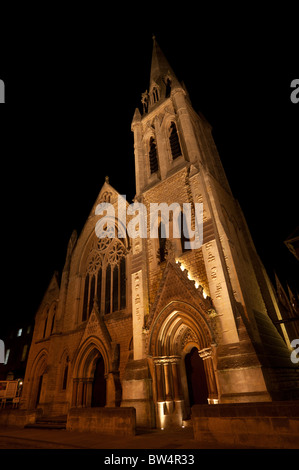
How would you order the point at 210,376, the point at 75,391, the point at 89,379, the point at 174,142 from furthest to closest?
1. the point at 174,142
2. the point at 89,379
3. the point at 75,391
4. the point at 210,376

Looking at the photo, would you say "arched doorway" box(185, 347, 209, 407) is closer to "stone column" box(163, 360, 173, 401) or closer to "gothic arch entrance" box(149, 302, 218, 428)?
"gothic arch entrance" box(149, 302, 218, 428)

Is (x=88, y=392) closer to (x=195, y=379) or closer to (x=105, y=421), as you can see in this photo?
(x=195, y=379)

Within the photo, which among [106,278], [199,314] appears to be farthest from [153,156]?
[199,314]

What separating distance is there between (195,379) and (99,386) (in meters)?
6.72

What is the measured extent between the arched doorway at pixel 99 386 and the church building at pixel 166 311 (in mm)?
53

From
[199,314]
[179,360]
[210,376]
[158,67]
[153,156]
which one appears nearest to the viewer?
[210,376]

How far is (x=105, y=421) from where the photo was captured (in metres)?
8.58

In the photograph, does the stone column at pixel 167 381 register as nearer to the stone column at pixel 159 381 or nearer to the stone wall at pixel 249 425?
the stone column at pixel 159 381

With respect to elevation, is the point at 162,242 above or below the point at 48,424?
above

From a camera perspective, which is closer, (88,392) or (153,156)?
(88,392)

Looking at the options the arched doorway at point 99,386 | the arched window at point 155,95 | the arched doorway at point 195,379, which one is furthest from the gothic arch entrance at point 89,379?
the arched window at point 155,95

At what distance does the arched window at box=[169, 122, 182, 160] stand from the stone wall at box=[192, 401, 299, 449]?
14264 mm

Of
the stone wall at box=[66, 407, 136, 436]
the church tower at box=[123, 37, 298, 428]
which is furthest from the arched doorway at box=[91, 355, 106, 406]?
the stone wall at box=[66, 407, 136, 436]
